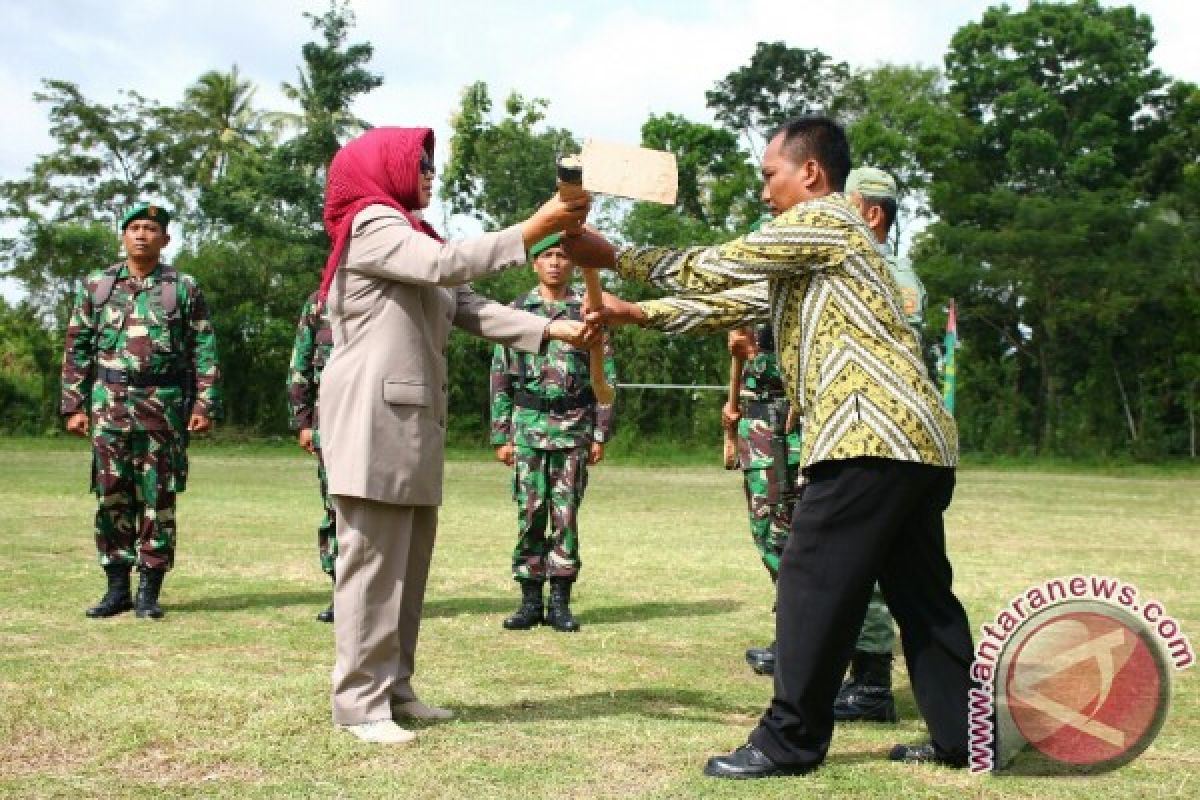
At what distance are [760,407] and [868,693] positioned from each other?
1565mm

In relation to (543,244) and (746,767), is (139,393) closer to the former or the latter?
(543,244)

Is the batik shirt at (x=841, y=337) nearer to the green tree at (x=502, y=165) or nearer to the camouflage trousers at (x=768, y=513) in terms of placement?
the camouflage trousers at (x=768, y=513)

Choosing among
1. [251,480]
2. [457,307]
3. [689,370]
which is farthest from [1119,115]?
[457,307]

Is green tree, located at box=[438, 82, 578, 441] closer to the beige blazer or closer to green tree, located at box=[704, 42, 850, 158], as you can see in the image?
green tree, located at box=[704, 42, 850, 158]

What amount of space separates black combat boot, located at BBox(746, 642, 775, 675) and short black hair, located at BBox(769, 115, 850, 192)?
2.53 metres

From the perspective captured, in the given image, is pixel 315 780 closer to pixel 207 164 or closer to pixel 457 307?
pixel 457 307

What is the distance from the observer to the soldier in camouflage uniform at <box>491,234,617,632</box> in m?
7.45

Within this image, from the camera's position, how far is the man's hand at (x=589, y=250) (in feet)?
15.5

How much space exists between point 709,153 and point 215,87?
18.9 meters

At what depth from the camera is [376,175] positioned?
15.8 feet

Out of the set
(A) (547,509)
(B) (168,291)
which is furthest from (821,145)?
(B) (168,291)

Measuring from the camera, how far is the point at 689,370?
31.2 metres

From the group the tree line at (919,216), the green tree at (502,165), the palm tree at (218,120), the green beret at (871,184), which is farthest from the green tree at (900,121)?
the green beret at (871,184)

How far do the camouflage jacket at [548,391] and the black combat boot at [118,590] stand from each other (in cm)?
220
